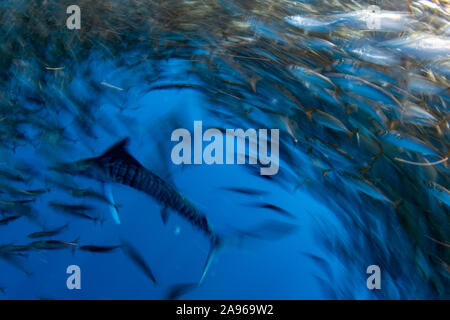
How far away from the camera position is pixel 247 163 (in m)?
1.81

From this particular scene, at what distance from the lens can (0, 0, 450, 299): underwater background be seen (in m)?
1.63

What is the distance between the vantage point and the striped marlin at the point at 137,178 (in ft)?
5.82
